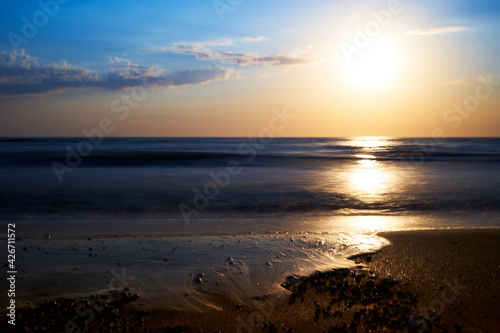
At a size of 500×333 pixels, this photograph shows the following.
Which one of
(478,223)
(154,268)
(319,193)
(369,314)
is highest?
(319,193)

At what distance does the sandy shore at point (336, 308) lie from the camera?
340 centimetres

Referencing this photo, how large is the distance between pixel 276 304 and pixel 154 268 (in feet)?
6.15

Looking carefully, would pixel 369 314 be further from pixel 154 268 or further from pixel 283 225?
pixel 283 225

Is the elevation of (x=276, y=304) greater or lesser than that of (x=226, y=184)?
lesser

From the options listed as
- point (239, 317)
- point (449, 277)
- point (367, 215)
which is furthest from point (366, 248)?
point (367, 215)

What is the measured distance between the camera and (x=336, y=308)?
3.72m

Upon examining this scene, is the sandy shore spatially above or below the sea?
below

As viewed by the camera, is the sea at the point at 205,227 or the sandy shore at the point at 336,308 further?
the sea at the point at 205,227

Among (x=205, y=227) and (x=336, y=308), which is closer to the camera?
(x=336, y=308)

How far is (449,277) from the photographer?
459cm

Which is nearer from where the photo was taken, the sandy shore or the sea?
the sandy shore

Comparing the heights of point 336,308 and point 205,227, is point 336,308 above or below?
below

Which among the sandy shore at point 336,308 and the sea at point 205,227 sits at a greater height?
the sea at point 205,227

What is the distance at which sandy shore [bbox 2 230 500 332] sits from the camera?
3400 mm
